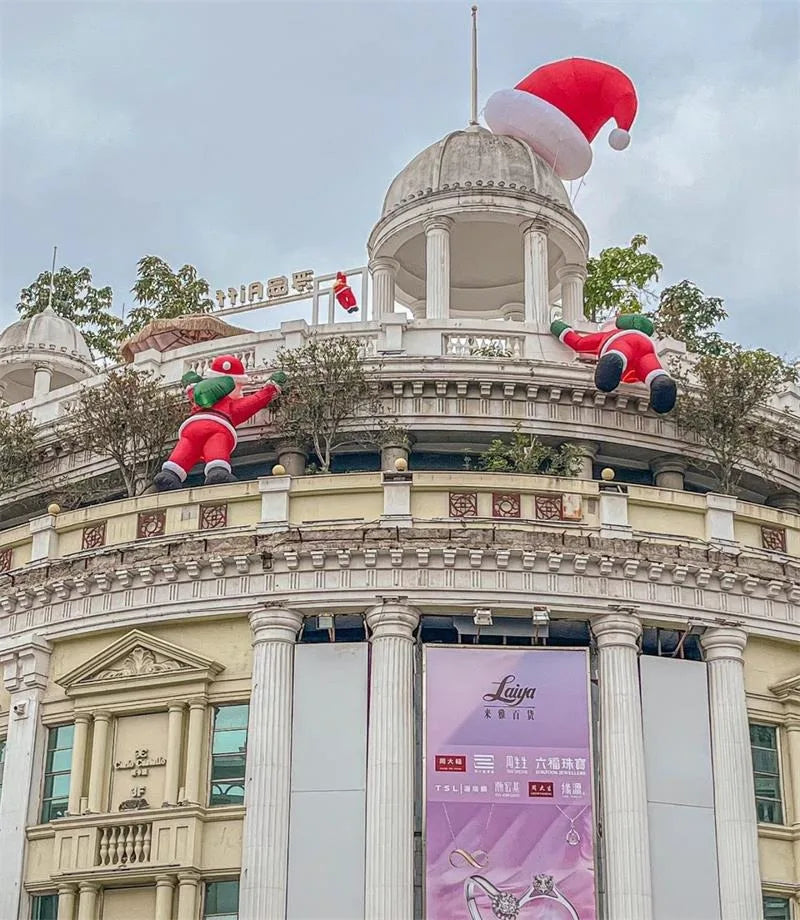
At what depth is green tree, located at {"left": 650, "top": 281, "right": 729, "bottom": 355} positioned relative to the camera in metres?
42.3

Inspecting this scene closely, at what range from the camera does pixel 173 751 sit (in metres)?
24.5

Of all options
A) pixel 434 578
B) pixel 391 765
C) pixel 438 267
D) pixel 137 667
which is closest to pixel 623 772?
pixel 391 765

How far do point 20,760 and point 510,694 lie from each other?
26.1 ft

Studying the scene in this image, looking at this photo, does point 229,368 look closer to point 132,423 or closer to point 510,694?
point 132,423

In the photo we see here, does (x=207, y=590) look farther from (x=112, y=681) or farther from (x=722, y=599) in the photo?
(x=722, y=599)

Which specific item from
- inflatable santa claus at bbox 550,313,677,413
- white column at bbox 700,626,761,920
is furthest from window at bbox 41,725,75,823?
inflatable santa claus at bbox 550,313,677,413

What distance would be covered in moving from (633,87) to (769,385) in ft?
32.6

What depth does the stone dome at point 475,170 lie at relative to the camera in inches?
1388

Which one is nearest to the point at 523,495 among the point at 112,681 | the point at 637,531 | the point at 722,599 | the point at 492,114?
the point at 637,531

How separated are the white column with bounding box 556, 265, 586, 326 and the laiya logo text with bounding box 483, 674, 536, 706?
567 inches

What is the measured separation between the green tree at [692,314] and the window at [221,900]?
22.0 m

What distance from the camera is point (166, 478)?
93.8ft

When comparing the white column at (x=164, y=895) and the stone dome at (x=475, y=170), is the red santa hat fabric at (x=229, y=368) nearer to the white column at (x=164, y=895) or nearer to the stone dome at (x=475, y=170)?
the stone dome at (x=475, y=170)

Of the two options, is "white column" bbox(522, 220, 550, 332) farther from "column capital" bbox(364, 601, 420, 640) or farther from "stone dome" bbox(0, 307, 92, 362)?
"stone dome" bbox(0, 307, 92, 362)
